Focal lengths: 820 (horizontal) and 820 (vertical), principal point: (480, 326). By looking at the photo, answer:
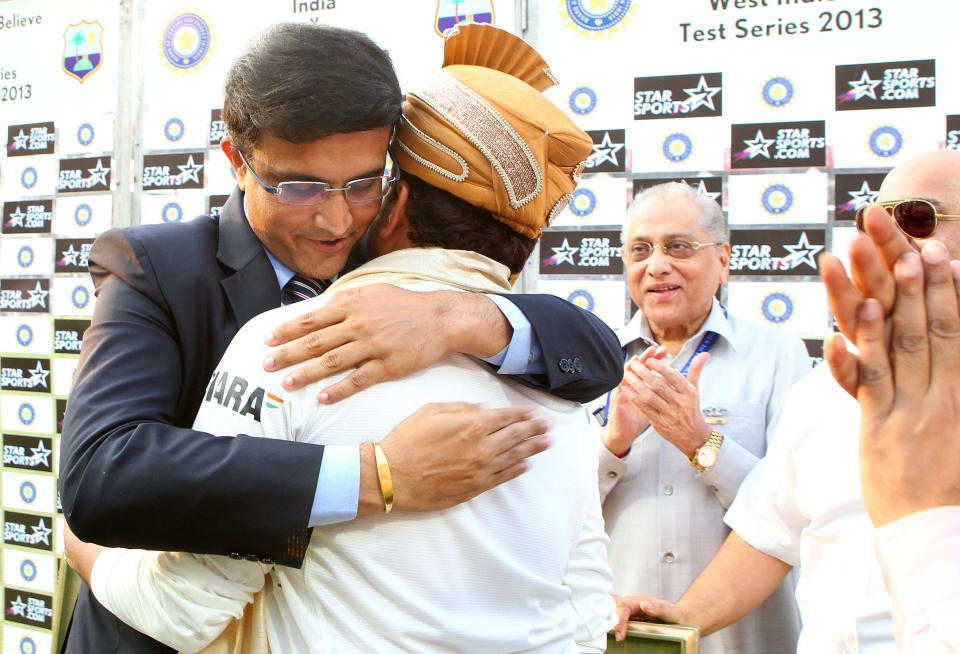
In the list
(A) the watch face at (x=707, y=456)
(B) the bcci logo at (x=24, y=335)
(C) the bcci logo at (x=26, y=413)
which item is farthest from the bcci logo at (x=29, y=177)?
(A) the watch face at (x=707, y=456)

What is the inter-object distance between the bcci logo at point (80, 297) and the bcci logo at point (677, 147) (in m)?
2.85

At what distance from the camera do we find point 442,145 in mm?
1247

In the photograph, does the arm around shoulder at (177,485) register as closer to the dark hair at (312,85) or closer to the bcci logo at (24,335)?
the dark hair at (312,85)

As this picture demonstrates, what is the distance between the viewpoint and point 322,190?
1.37 meters

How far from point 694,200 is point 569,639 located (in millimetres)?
1800

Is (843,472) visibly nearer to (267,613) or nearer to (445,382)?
(445,382)

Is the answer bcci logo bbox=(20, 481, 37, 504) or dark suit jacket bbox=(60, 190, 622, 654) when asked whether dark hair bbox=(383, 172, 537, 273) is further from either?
bcci logo bbox=(20, 481, 37, 504)

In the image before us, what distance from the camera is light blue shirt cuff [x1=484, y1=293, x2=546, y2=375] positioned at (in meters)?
1.23

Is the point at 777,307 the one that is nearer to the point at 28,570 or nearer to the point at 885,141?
the point at 885,141

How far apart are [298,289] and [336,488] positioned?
0.58 metres

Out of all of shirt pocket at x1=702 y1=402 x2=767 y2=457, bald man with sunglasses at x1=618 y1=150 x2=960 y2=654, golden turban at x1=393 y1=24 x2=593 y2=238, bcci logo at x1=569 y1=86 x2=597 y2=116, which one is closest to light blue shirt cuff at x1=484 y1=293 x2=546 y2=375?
golden turban at x1=393 y1=24 x2=593 y2=238

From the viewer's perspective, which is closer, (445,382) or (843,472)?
(445,382)

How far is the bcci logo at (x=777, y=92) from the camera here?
298 cm

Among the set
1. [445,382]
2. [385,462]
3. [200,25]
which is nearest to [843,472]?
[445,382]
